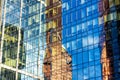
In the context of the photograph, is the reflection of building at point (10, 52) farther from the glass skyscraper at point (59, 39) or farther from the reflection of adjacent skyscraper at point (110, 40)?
the reflection of adjacent skyscraper at point (110, 40)

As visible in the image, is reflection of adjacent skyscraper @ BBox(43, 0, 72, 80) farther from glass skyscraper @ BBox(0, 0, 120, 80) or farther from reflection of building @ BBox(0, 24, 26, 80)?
reflection of building @ BBox(0, 24, 26, 80)

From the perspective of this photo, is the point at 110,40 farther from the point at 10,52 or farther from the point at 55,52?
the point at 10,52

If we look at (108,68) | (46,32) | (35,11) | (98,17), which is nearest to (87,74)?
(108,68)

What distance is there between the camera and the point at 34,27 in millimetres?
86438

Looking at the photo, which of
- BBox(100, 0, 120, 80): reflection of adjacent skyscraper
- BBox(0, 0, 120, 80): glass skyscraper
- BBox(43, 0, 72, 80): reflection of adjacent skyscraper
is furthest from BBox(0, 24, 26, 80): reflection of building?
BBox(100, 0, 120, 80): reflection of adjacent skyscraper

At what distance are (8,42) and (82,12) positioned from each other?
21698 mm

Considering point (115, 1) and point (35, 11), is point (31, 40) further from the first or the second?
point (115, 1)

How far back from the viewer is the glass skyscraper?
70.5 m

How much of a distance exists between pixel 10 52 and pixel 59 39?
14.6 meters

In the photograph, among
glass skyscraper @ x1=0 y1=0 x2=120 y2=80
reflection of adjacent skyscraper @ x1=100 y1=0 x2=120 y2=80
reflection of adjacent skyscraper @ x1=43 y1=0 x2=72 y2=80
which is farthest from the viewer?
reflection of adjacent skyscraper @ x1=43 y1=0 x2=72 y2=80

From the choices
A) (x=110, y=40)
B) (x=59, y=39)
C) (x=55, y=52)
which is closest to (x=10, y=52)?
(x=55, y=52)

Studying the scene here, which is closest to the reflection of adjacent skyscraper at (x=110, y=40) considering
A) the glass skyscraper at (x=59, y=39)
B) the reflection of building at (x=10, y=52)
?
the glass skyscraper at (x=59, y=39)

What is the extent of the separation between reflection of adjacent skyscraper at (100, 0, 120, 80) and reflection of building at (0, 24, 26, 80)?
22.1 metres

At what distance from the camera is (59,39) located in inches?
3105
